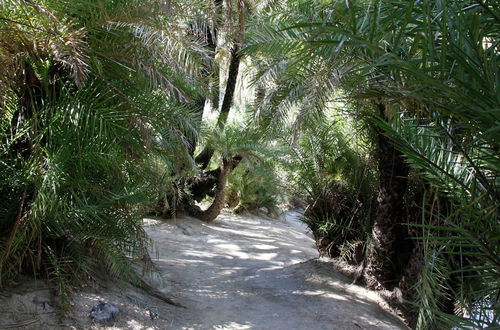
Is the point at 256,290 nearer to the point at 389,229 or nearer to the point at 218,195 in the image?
the point at 389,229

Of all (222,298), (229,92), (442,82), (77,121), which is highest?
(229,92)

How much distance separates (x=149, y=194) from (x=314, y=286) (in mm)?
2865

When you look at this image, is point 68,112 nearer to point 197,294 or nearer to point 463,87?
point 197,294

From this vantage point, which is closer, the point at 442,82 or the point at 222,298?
the point at 442,82

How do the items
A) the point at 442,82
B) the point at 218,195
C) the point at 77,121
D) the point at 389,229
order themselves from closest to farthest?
the point at 442,82
the point at 77,121
the point at 389,229
the point at 218,195

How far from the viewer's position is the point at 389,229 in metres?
5.93

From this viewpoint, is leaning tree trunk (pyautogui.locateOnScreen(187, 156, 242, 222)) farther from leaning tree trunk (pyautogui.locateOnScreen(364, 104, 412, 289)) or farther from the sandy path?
leaning tree trunk (pyautogui.locateOnScreen(364, 104, 412, 289))

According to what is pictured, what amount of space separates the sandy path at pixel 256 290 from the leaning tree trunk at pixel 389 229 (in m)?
0.35

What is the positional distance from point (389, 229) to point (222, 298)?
239 cm

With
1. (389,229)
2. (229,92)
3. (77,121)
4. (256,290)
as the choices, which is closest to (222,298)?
(256,290)

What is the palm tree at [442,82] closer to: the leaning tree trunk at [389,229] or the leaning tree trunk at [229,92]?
the leaning tree trunk at [389,229]

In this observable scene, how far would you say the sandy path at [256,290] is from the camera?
16.1 feet

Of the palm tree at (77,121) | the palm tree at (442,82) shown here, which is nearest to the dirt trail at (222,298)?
the palm tree at (77,121)

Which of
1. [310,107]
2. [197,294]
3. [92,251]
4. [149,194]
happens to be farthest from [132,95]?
[197,294]
